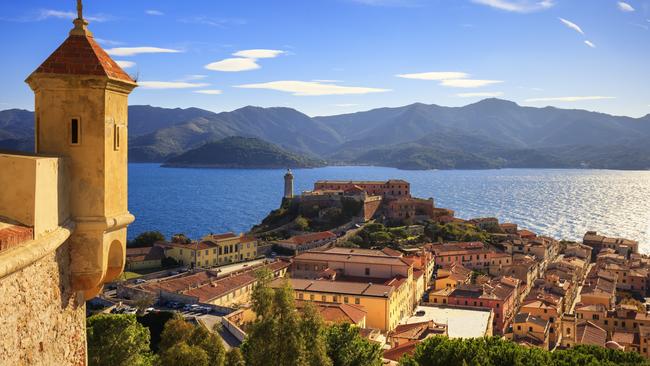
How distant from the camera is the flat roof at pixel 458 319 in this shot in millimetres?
42531

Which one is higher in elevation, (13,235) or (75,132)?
(75,132)

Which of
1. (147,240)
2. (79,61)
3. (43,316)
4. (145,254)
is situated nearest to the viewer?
(43,316)

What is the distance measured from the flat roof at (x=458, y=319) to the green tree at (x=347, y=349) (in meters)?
19.3

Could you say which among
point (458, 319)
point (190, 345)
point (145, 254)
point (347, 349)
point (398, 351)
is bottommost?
point (458, 319)

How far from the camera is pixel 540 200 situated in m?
166

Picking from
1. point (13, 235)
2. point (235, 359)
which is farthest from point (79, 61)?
point (235, 359)

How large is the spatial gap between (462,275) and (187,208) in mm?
94958

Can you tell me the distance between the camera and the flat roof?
42531mm

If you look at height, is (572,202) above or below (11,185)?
below

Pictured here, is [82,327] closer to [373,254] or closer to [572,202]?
[373,254]

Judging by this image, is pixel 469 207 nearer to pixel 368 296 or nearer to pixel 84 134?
pixel 368 296

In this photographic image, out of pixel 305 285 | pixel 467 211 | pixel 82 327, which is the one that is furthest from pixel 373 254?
pixel 467 211

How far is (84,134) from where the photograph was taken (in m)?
7.35

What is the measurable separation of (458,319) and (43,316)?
43.2 metres
